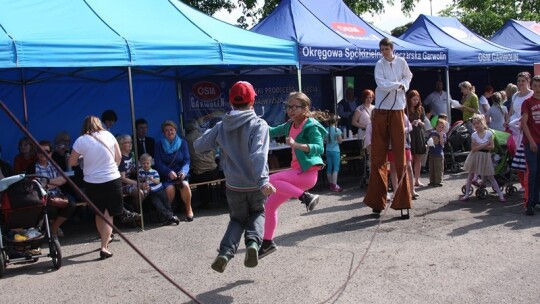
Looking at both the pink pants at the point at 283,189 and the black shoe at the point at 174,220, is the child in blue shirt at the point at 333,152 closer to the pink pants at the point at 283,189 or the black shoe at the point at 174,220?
the black shoe at the point at 174,220

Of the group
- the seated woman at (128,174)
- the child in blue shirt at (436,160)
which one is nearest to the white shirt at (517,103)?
the child in blue shirt at (436,160)

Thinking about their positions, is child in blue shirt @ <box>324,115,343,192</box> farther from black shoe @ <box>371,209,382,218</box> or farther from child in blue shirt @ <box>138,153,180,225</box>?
child in blue shirt @ <box>138,153,180,225</box>

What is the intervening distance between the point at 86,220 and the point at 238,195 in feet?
16.4

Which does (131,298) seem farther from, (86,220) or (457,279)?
(86,220)

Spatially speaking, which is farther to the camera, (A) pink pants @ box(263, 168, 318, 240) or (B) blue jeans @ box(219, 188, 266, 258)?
(A) pink pants @ box(263, 168, 318, 240)

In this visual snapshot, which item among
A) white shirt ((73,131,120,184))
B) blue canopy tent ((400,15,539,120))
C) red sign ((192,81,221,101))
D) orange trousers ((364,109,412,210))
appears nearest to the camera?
white shirt ((73,131,120,184))

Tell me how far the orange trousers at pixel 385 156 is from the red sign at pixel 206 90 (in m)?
4.43

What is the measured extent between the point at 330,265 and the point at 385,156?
249cm

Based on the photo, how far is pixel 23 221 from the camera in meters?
6.39

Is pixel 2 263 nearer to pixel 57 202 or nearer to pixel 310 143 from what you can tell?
pixel 57 202

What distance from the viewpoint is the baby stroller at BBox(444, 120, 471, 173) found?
12.0 m

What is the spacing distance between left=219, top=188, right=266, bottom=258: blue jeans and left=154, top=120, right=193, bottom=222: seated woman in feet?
12.0

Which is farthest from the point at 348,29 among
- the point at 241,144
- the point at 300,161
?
the point at 241,144

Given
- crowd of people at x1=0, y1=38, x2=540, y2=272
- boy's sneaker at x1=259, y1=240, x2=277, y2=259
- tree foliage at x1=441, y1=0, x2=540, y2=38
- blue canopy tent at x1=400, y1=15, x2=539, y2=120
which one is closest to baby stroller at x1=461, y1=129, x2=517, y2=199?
crowd of people at x1=0, y1=38, x2=540, y2=272
